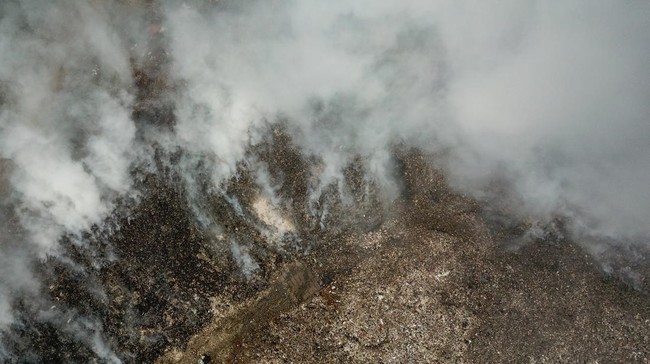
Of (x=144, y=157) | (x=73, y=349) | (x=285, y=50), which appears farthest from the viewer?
(x=285, y=50)

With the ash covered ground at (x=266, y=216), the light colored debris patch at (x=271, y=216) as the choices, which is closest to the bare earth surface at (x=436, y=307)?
the ash covered ground at (x=266, y=216)

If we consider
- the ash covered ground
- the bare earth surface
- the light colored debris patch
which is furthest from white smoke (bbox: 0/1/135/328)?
the bare earth surface

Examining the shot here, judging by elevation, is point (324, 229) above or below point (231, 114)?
below

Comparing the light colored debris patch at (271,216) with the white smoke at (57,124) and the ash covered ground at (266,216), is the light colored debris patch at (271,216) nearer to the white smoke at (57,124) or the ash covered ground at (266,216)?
the ash covered ground at (266,216)

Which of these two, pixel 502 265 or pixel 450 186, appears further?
pixel 450 186

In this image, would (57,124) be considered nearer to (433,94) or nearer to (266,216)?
(266,216)

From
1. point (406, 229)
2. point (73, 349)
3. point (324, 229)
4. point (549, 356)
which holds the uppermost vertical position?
point (73, 349)

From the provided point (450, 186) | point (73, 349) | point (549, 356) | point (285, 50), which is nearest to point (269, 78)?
point (285, 50)

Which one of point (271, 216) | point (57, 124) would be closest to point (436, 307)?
point (271, 216)

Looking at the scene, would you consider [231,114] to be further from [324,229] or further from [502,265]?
[502,265]
